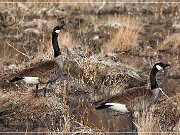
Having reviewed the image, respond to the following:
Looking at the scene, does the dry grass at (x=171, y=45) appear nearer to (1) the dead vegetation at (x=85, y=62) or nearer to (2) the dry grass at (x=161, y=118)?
(1) the dead vegetation at (x=85, y=62)

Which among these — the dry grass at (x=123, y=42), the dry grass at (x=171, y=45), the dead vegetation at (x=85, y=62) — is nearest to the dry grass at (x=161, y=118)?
the dead vegetation at (x=85, y=62)

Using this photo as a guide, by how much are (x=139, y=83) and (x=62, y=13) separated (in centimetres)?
707

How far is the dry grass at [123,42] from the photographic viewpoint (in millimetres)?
12531

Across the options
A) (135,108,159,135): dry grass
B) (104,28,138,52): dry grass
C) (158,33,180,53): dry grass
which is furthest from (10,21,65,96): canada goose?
(158,33,180,53): dry grass

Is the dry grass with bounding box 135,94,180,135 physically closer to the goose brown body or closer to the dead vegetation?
the dead vegetation

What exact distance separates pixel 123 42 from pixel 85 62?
3000 millimetres

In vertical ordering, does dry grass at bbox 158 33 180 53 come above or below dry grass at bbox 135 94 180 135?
above

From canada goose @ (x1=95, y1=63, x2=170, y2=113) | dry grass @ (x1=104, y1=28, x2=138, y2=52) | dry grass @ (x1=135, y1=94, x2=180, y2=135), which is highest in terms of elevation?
dry grass @ (x1=104, y1=28, x2=138, y2=52)

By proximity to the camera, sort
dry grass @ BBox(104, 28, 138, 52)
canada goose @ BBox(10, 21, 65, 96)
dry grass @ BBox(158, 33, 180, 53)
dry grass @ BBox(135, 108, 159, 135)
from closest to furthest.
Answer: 1. dry grass @ BBox(135, 108, 159, 135)
2. canada goose @ BBox(10, 21, 65, 96)
3. dry grass @ BBox(104, 28, 138, 52)
4. dry grass @ BBox(158, 33, 180, 53)

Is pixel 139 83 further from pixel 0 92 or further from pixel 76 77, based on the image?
pixel 0 92

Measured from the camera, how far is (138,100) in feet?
25.0

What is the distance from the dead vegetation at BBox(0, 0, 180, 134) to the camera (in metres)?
8.07

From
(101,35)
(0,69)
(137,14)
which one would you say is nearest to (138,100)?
(0,69)

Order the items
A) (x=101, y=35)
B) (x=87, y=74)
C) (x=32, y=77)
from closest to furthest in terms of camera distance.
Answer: (x=32, y=77) → (x=87, y=74) → (x=101, y=35)
